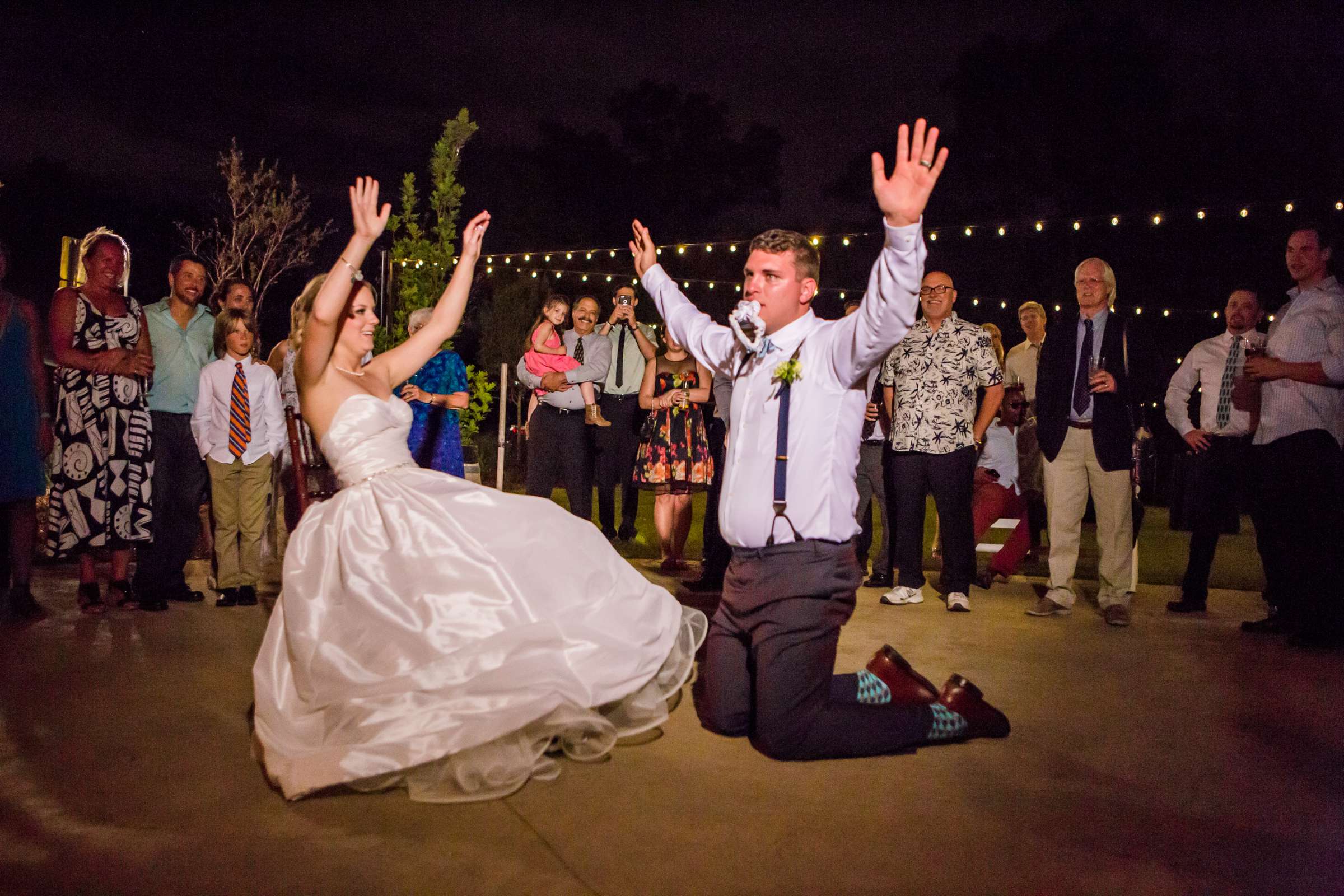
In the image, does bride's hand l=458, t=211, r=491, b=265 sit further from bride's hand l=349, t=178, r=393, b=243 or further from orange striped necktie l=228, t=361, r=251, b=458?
orange striped necktie l=228, t=361, r=251, b=458

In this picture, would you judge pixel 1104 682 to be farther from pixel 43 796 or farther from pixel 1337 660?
pixel 43 796

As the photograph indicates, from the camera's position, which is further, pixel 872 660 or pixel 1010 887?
pixel 872 660

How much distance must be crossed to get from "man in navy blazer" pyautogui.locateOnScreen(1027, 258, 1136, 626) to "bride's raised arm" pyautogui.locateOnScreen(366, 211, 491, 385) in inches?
142

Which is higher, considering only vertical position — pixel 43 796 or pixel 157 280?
pixel 157 280

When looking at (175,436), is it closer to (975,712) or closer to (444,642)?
(444,642)

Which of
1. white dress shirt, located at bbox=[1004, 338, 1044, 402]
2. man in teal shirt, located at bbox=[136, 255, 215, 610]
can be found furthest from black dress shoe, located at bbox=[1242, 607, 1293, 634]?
man in teal shirt, located at bbox=[136, 255, 215, 610]

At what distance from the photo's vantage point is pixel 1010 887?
8.15 feet

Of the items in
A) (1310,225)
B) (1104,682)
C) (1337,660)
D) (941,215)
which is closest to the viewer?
(1104,682)

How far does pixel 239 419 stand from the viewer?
5.88 meters

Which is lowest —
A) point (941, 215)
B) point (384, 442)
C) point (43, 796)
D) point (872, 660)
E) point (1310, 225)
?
point (43, 796)

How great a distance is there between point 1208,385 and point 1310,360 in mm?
829

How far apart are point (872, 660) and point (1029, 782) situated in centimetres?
81

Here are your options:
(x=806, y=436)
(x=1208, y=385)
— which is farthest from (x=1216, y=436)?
(x=806, y=436)

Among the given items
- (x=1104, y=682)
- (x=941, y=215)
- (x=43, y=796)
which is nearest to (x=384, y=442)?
(x=43, y=796)
